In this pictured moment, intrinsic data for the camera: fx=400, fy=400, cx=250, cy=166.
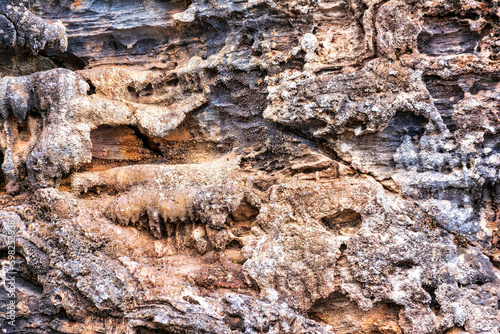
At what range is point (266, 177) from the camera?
15.8 ft

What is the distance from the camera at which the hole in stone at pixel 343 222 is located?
4.30 m

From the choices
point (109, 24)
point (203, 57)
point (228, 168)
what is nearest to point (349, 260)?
point (228, 168)

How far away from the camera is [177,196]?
15.2 ft

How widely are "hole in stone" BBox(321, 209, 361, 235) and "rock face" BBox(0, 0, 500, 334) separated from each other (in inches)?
0.5

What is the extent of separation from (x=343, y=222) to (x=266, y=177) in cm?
105

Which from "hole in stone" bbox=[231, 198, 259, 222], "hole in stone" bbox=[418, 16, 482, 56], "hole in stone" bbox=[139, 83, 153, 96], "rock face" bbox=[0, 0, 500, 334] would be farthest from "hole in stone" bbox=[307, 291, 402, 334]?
"hole in stone" bbox=[139, 83, 153, 96]

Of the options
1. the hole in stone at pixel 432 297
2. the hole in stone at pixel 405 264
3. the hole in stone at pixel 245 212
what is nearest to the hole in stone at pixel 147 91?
the hole in stone at pixel 245 212

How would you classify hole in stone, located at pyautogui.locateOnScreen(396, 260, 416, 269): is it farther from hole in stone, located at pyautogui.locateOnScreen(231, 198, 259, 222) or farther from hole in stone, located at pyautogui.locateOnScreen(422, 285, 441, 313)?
hole in stone, located at pyautogui.locateOnScreen(231, 198, 259, 222)

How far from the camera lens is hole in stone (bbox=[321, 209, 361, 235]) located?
4.30m

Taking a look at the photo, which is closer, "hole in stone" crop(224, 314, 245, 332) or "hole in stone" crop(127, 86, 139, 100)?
"hole in stone" crop(224, 314, 245, 332)

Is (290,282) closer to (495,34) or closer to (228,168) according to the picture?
(228,168)

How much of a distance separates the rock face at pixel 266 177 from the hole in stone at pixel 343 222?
0.04 feet

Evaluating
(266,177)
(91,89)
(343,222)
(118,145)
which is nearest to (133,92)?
(91,89)

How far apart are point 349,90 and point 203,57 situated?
2.04 metres
